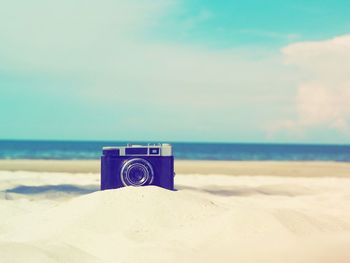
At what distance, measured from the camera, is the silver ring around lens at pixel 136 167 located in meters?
8.81

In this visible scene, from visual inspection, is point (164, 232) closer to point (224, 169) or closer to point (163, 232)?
point (163, 232)

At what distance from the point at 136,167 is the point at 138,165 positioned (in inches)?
1.9

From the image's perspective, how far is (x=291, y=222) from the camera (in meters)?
7.04

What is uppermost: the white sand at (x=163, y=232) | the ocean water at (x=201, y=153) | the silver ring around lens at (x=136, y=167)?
the silver ring around lens at (x=136, y=167)

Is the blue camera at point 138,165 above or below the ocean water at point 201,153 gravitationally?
above

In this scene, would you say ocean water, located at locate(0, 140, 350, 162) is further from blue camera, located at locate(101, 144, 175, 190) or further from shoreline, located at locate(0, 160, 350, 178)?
blue camera, located at locate(101, 144, 175, 190)

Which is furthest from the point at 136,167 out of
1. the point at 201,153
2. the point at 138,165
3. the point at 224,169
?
the point at 201,153

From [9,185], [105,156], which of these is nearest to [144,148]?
[105,156]

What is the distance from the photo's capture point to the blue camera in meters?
8.84

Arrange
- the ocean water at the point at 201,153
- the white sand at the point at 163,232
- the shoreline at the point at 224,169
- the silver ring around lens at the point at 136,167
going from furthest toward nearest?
the ocean water at the point at 201,153, the shoreline at the point at 224,169, the silver ring around lens at the point at 136,167, the white sand at the point at 163,232

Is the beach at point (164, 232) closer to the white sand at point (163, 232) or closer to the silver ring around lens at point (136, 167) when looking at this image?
the white sand at point (163, 232)

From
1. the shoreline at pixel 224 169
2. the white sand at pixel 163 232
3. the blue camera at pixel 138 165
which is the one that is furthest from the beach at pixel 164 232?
the shoreline at pixel 224 169

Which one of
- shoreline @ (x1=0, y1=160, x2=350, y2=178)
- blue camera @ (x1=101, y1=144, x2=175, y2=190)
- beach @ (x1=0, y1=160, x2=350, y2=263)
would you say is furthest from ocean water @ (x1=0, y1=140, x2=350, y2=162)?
beach @ (x1=0, y1=160, x2=350, y2=263)

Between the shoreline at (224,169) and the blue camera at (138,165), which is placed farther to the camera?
the shoreline at (224,169)
